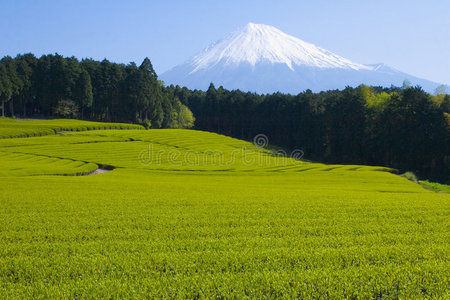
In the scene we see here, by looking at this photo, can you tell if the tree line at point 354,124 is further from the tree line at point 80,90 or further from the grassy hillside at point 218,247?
the grassy hillside at point 218,247

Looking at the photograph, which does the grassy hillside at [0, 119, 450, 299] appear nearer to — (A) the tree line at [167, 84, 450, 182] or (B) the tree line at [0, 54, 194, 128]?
(A) the tree line at [167, 84, 450, 182]

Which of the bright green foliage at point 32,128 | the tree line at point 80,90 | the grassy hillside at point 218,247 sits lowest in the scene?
the grassy hillside at point 218,247

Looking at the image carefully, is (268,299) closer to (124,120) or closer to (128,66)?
(124,120)

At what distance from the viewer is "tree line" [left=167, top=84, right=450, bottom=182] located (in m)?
64.9

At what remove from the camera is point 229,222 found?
12625 millimetres

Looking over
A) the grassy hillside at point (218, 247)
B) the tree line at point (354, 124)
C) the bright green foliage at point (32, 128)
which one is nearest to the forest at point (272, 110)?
the tree line at point (354, 124)

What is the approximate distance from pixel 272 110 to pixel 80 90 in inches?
2521

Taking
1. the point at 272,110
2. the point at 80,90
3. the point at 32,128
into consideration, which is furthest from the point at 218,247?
the point at 272,110

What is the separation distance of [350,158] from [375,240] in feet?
267

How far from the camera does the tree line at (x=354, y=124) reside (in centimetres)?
6494

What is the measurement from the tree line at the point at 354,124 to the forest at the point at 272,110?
187 millimetres

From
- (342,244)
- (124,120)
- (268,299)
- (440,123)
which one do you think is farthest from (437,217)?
(124,120)

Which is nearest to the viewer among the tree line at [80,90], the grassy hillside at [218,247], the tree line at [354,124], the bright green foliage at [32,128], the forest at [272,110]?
the grassy hillside at [218,247]

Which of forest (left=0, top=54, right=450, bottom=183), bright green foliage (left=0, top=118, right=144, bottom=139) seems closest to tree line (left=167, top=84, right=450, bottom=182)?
forest (left=0, top=54, right=450, bottom=183)
